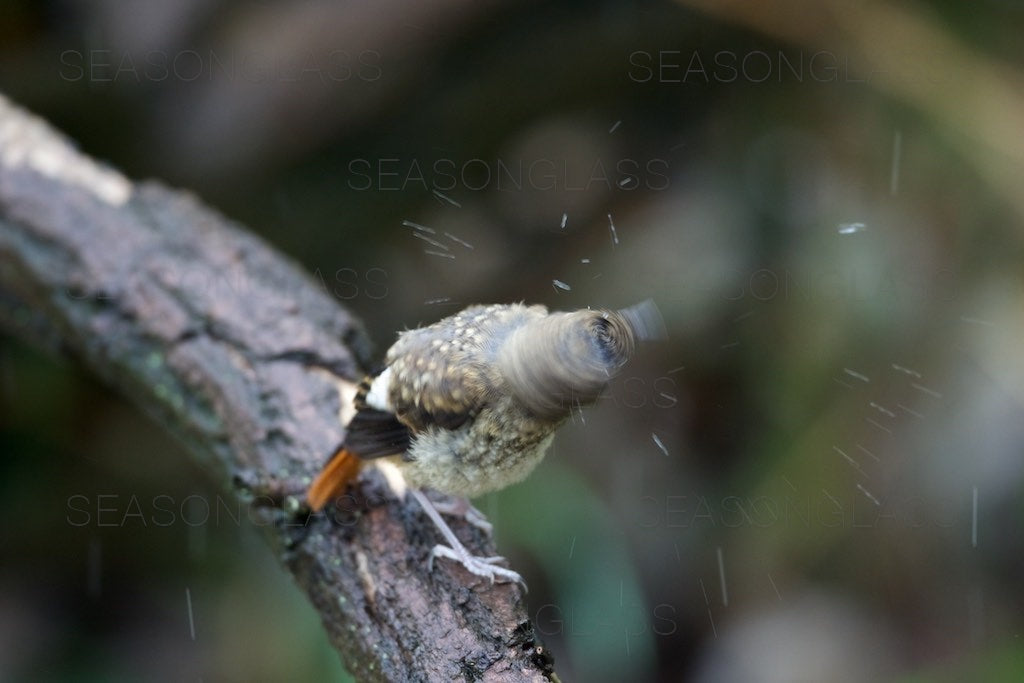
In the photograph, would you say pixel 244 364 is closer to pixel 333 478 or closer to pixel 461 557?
pixel 333 478

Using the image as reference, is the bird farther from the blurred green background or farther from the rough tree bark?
the blurred green background

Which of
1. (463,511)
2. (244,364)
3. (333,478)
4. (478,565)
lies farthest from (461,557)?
(244,364)

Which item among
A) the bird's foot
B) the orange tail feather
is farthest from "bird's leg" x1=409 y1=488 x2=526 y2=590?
the orange tail feather

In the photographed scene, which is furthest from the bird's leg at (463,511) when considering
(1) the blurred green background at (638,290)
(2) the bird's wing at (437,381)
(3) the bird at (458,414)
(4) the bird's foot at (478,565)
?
(1) the blurred green background at (638,290)

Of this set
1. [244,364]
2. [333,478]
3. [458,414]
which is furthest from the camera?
[244,364]

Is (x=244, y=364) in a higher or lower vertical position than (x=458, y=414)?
lower

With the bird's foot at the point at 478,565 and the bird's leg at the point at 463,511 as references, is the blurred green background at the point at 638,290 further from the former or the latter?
the bird's foot at the point at 478,565
